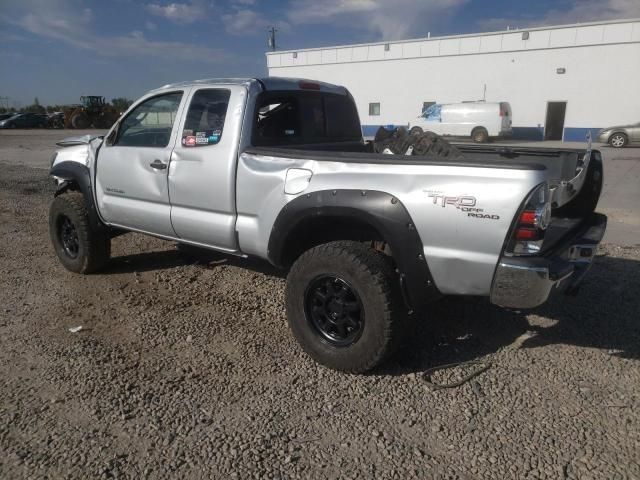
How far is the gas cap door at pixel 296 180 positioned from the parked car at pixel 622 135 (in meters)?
23.4

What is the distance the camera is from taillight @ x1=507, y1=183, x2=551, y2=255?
2.60 metres

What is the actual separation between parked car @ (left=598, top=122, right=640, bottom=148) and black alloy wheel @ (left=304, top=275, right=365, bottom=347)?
76.9 ft

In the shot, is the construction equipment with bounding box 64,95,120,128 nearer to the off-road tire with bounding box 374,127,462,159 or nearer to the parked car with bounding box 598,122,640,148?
the parked car with bounding box 598,122,640,148

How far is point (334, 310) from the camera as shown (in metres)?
3.33

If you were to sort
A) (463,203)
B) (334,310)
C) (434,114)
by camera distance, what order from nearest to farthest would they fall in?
(463,203), (334,310), (434,114)

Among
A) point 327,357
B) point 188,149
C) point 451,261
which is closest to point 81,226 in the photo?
point 188,149

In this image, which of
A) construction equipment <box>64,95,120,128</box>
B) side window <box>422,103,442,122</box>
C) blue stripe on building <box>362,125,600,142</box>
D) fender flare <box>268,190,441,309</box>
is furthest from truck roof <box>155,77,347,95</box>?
construction equipment <box>64,95,120,128</box>

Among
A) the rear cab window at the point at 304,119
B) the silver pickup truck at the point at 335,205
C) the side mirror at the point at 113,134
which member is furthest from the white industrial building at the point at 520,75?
the side mirror at the point at 113,134

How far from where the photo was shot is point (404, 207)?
9.55 feet

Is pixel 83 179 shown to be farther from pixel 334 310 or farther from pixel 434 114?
pixel 434 114

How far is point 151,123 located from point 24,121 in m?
41.4

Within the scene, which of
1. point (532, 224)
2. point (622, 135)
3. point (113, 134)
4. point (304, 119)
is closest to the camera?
point (532, 224)

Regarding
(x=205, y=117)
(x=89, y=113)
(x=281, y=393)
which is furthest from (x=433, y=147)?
(x=89, y=113)

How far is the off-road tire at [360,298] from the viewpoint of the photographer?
304 centimetres
